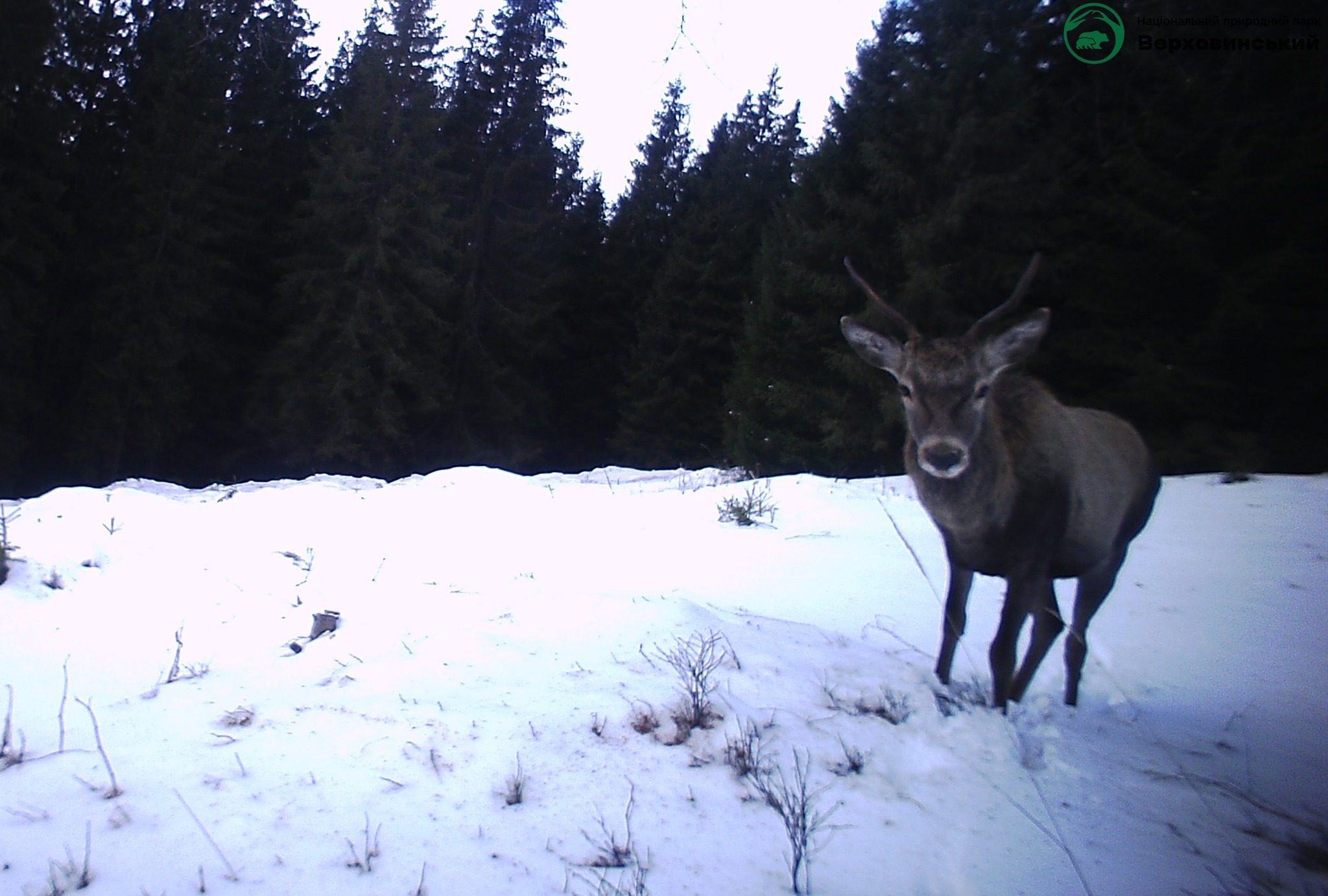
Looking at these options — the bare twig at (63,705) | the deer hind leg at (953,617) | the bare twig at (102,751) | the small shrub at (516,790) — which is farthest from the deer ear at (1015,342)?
the bare twig at (63,705)

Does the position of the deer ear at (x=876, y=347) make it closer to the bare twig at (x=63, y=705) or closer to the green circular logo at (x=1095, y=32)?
the green circular logo at (x=1095, y=32)

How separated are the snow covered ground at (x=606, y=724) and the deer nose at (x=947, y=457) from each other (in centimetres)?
101

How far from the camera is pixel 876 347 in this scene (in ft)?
12.2

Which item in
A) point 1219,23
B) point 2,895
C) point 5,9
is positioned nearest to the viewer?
point 2,895

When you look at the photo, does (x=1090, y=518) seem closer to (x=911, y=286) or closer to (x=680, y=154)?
(x=911, y=286)

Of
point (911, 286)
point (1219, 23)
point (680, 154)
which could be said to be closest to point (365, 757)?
point (1219, 23)

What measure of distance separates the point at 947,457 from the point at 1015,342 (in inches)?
26.8

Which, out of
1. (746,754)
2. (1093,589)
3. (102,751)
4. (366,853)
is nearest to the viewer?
(366,853)

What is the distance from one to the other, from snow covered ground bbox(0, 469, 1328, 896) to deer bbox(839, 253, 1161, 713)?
0.28m

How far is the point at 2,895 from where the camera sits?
177 centimetres

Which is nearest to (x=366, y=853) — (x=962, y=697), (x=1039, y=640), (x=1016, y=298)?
(x=962, y=697)

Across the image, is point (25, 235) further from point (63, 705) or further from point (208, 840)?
point (208, 840)

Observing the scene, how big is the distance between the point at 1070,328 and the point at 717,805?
8979 millimetres

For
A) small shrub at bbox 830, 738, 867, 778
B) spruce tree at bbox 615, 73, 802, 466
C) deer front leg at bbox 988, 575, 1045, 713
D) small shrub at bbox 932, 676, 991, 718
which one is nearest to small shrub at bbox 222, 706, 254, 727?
small shrub at bbox 830, 738, 867, 778
